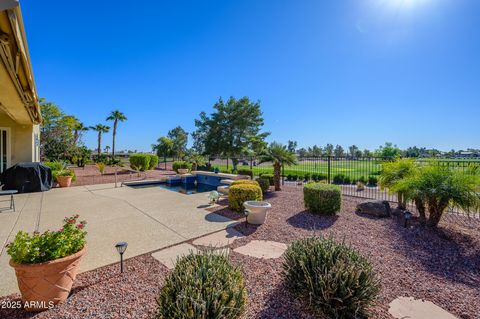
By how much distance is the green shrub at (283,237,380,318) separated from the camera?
1810 millimetres

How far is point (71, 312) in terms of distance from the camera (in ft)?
6.32

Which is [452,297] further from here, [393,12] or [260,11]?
[260,11]

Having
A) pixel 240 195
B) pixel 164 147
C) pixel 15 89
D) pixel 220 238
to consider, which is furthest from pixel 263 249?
pixel 164 147

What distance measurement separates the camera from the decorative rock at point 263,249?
317cm

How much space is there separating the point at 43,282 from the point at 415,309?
3754mm

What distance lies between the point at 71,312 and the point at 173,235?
192cm

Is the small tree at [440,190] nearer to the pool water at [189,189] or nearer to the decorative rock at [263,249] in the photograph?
the decorative rock at [263,249]

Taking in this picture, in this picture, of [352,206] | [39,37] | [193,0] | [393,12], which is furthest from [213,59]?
[352,206]

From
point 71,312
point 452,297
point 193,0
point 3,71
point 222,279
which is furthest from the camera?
point 193,0

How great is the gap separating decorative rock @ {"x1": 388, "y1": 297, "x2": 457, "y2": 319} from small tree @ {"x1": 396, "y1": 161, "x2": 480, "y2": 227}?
2.77 metres

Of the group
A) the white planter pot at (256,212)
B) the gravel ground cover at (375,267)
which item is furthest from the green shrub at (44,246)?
the white planter pot at (256,212)

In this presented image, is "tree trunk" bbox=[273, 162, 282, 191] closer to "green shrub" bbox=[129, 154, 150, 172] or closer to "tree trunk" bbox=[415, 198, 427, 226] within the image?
"tree trunk" bbox=[415, 198, 427, 226]

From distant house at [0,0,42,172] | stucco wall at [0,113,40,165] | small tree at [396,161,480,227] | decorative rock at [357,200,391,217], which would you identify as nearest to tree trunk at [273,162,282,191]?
decorative rock at [357,200,391,217]

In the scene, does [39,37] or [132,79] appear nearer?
[39,37]
